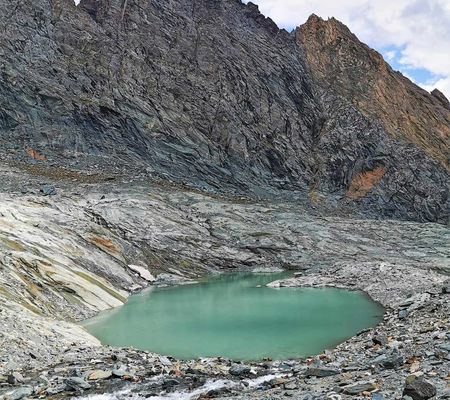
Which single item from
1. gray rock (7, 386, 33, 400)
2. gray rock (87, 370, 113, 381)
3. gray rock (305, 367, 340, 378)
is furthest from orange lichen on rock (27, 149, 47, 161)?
gray rock (305, 367, 340, 378)

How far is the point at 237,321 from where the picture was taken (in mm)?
33312

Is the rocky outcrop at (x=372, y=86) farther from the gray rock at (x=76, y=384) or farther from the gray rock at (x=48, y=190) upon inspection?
the gray rock at (x=76, y=384)

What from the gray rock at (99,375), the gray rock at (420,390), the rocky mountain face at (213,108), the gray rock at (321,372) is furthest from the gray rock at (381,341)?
the rocky mountain face at (213,108)

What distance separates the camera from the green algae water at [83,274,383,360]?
85.8 feet

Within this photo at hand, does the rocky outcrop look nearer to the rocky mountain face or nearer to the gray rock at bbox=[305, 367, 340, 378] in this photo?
the rocky mountain face

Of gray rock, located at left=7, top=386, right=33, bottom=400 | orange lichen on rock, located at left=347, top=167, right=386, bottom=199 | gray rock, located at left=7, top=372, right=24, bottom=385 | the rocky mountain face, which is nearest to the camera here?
gray rock, located at left=7, top=386, right=33, bottom=400

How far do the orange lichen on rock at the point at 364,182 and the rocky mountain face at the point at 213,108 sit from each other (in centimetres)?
28

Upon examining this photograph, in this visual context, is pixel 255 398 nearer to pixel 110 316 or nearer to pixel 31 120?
pixel 110 316

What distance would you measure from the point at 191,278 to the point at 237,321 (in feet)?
69.3

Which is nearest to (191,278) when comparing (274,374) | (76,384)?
(274,374)

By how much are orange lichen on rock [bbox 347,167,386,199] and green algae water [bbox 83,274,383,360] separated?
52732 millimetres

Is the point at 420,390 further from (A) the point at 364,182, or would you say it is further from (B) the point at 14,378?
(A) the point at 364,182

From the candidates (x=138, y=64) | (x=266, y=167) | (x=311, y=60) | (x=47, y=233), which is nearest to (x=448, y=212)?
(x=266, y=167)

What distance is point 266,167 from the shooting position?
9538 centimetres
